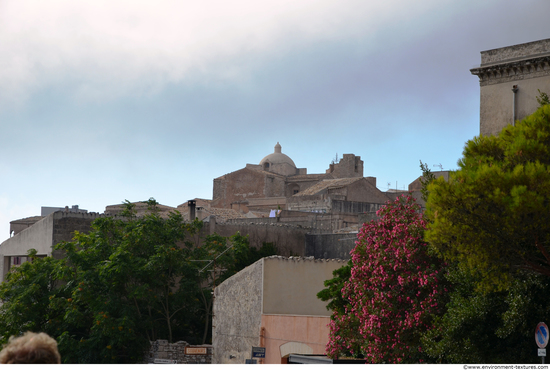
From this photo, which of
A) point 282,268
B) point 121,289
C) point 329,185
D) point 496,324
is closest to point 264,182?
point 329,185

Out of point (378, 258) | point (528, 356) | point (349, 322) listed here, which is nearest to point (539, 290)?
point (528, 356)

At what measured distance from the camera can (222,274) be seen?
85.2 feet

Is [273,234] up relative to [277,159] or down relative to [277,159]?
down

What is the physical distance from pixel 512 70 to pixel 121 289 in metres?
15.9

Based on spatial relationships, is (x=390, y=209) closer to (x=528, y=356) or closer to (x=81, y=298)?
(x=528, y=356)

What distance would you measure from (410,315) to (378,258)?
5.16 ft

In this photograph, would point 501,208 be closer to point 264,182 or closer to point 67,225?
point 67,225

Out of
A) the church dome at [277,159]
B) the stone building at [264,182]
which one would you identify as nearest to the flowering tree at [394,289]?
the stone building at [264,182]

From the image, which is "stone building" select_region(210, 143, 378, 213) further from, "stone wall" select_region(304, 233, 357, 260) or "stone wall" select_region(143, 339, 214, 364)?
"stone wall" select_region(143, 339, 214, 364)

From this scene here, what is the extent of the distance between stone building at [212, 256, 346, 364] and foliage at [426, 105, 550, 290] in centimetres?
890

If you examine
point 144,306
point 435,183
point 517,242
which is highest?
point 435,183

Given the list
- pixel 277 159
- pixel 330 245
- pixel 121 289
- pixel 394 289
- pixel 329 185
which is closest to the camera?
pixel 394 289

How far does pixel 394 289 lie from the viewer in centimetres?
1420

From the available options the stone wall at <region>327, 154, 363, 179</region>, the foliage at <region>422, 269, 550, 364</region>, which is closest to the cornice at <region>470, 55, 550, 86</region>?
the foliage at <region>422, 269, 550, 364</region>
